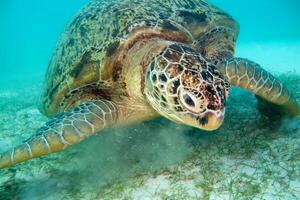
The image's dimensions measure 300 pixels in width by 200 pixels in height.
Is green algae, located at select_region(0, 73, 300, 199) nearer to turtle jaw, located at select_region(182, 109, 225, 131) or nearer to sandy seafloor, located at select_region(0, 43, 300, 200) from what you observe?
sandy seafloor, located at select_region(0, 43, 300, 200)

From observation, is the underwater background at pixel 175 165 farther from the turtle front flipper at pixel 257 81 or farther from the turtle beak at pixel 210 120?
the turtle beak at pixel 210 120

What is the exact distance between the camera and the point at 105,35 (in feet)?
15.1

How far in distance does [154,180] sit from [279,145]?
1662 mm

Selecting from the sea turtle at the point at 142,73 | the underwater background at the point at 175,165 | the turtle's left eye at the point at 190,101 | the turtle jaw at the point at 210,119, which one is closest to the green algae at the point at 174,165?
the underwater background at the point at 175,165

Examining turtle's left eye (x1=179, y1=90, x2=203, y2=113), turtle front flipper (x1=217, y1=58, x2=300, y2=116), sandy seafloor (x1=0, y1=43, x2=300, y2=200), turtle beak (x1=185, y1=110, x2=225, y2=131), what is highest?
turtle front flipper (x1=217, y1=58, x2=300, y2=116)

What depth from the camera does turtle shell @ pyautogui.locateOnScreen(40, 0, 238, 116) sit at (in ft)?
14.6

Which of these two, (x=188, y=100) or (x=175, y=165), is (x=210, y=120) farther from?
(x=175, y=165)

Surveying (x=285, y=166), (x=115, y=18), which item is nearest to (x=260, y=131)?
(x=285, y=166)

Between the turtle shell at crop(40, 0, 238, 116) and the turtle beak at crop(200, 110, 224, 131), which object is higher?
the turtle shell at crop(40, 0, 238, 116)

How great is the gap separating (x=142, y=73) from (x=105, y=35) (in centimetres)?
115

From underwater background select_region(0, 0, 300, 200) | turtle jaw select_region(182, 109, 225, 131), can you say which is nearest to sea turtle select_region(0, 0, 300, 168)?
turtle jaw select_region(182, 109, 225, 131)

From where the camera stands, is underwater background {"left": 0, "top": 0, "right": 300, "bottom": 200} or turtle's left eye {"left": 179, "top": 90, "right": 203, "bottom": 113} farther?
underwater background {"left": 0, "top": 0, "right": 300, "bottom": 200}

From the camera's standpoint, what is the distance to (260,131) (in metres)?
4.36

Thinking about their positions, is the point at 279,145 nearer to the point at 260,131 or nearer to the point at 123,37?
the point at 260,131
